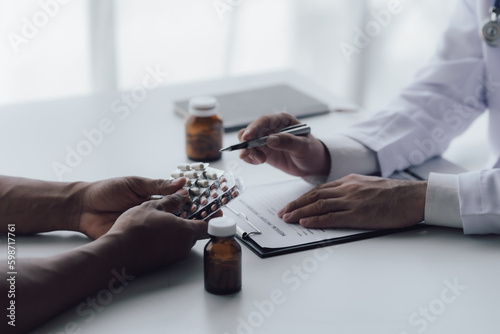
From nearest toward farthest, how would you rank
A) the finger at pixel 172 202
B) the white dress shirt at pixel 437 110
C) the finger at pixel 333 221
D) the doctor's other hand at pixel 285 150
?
the finger at pixel 172 202, the finger at pixel 333 221, the doctor's other hand at pixel 285 150, the white dress shirt at pixel 437 110

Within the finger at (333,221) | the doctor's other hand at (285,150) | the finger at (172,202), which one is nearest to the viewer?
the finger at (172,202)

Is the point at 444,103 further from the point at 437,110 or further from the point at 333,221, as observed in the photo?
the point at 333,221

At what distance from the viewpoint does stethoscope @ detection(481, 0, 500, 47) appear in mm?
1399

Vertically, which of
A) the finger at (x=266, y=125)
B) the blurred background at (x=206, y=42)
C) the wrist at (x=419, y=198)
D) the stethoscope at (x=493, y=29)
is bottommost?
the blurred background at (x=206, y=42)

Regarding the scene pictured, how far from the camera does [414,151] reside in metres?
1.43

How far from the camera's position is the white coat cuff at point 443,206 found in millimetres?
1143

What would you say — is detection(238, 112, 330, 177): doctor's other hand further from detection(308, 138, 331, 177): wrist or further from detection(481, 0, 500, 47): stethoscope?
detection(481, 0, 500, 47): stethoscope

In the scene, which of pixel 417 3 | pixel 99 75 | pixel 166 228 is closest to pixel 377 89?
pixel 417 3

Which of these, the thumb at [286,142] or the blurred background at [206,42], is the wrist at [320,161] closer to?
the thumb at [286,142]

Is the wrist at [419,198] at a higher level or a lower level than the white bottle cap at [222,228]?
lower

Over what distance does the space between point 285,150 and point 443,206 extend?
31 cm

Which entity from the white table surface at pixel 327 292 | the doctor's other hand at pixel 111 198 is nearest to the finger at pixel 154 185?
the doctor's other hand at pixel 111 198

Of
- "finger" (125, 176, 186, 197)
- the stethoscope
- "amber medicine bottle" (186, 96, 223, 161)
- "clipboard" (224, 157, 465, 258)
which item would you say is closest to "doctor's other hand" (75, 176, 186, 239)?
"finger" (125, 176, 186, 197)

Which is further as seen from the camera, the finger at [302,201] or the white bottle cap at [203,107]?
the white bottle cap at [203,107]
